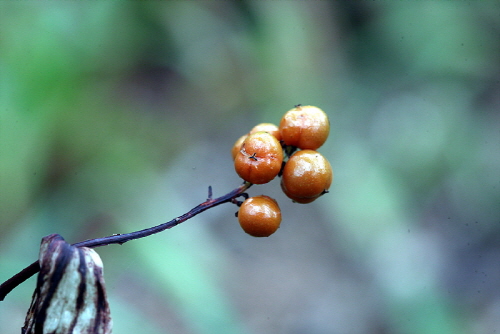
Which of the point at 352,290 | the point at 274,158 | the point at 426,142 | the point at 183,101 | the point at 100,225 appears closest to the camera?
the point at 274,158

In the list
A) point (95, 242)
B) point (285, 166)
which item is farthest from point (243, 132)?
point (95, 242)

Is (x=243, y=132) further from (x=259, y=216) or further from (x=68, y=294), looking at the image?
(x=68, y=294)

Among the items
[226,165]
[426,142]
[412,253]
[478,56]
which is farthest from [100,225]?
[478,56]

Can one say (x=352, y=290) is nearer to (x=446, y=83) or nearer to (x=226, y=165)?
(x=226, y=165)

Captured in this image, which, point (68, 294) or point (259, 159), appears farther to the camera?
point (259, 159)

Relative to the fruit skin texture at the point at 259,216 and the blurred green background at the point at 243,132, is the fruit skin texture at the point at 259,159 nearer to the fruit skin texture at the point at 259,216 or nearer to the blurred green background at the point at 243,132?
the fruit skin texture at the point at 259,216

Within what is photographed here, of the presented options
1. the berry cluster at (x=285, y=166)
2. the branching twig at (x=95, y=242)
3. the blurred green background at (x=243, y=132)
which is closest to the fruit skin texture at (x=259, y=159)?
the berry cluster at (x=285, y=166)

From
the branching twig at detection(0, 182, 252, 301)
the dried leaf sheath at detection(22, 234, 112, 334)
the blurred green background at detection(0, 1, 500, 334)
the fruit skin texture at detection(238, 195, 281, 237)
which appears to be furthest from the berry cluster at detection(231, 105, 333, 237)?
the blurred green background at detection(0, 1, 500, 334)
